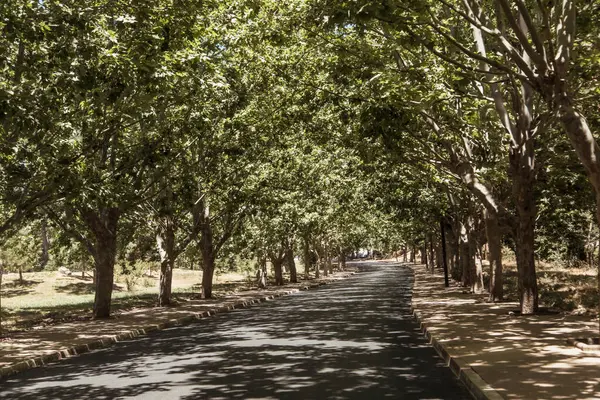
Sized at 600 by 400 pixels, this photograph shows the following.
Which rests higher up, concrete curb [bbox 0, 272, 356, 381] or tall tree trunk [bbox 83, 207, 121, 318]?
tall tree trunk [bbox 83, 207, 121, 318]

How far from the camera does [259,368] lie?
31.9 feet

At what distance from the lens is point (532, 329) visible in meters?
13.1

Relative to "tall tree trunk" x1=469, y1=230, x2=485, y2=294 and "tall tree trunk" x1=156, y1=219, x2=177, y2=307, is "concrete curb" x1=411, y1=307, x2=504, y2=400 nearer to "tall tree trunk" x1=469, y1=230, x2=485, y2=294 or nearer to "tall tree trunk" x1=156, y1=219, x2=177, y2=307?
"tall tree trunk" x1=469, y1=230, x2=485, y2=294

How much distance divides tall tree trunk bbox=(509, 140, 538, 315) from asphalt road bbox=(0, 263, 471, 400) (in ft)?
9.94

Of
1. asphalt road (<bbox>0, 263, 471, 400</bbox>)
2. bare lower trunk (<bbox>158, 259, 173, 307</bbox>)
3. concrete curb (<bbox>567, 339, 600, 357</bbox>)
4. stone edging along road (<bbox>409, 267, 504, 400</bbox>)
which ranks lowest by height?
asphalt road (<bbox>0, 263, 471, 400</bbox>)

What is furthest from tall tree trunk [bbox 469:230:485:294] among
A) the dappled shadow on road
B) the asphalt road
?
the asphalt road

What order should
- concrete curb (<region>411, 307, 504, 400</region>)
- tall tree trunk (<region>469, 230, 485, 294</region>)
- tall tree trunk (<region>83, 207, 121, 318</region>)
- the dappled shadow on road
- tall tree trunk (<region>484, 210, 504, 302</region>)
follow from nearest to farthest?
concrete curb (<region>411, 307, 504, 400</region>) < the dappled shadow on road < tall tree trunk (<region>484, 210, 504, 302</region>) < tall tree trunk (<region>83, 207, 121, 318</region>) < tall tree trunk (<region>469, 230, 485, 294</region>)

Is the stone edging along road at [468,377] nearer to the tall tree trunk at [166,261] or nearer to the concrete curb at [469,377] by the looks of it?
the concrete curb at [469,377]

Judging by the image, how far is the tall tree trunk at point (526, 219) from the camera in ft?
51.8

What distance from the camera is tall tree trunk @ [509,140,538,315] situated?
1580 cm

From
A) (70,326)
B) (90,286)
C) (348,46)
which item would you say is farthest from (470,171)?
(90,286)

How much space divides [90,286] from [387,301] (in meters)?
32.4

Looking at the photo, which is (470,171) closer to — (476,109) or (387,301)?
(476,109)

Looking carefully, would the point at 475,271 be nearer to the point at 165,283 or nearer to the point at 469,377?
the point at 165,283
